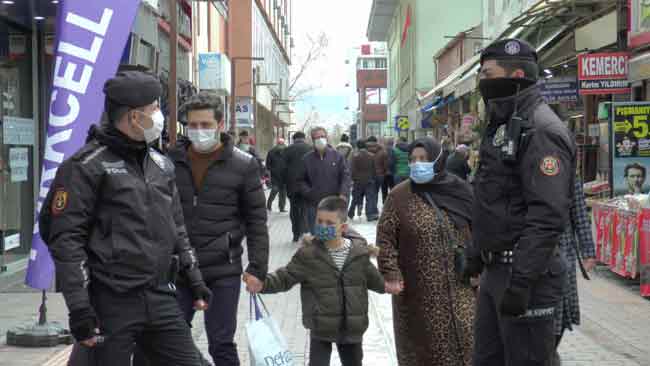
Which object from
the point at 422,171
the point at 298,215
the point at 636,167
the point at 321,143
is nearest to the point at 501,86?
the point at 422,171

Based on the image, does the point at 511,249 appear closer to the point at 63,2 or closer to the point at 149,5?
the point at 63,2

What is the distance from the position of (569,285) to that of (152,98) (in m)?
2.07

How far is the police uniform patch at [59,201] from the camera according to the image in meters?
4.11

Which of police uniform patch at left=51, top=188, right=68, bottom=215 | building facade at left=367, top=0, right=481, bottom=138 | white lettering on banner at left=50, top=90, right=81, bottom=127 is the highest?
building facade at left=367, top=0, right=481, bottom=138

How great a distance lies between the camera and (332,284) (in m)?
5.68

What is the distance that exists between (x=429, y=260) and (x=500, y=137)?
163 centimetres

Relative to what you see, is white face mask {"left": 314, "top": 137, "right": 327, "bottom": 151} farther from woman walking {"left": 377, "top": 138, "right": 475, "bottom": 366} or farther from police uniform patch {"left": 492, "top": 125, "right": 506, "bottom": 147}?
police uniform patch {"left": 492, "top": 125, "right": 506, "bottom": 147}

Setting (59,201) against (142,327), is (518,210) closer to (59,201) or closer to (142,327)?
(142,327)

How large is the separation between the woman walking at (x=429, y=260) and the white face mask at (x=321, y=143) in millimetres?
7553

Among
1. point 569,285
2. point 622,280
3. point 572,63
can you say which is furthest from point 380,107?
point 569,285

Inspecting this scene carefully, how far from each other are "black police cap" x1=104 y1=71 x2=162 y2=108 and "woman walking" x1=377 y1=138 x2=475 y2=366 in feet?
6.79

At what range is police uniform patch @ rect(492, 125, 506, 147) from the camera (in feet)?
14.4

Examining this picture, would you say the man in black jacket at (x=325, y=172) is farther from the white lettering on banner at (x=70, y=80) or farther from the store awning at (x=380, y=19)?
the store awning at (x=380, y=19)

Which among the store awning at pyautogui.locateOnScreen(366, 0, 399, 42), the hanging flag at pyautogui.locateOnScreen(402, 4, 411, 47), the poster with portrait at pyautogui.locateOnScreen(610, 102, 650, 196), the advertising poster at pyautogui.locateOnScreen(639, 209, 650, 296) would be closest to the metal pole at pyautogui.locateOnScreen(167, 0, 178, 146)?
the advertising poster at pyautogui.locateOnScreen(639, 209, 650, 296)
